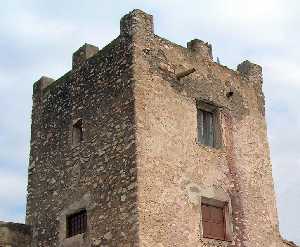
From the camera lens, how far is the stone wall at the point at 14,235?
1634 centimetres

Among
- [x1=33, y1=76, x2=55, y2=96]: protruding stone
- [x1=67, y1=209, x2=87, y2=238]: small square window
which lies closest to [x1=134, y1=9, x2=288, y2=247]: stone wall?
[x1=67, y1=209, x2=87, y2=238]: small square window

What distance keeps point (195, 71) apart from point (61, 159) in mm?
4343

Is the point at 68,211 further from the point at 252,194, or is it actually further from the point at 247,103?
the point at 247,103

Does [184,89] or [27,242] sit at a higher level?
[184,89]

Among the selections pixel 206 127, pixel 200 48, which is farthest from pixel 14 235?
pixel 200 48

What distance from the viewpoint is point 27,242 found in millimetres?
16828

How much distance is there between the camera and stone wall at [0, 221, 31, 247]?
16344 millimetres

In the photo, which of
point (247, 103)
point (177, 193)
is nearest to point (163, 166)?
point (177, 193)

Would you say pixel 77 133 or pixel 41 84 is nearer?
pixel 77 133

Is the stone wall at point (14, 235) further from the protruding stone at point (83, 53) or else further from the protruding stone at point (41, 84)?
the protruding stone at point (83, 53)

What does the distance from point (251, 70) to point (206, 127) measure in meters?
2.97

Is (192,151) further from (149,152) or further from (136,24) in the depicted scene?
(136,24)

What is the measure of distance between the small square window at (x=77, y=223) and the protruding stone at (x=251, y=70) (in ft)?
21.3

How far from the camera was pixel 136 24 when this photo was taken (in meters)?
15.5
